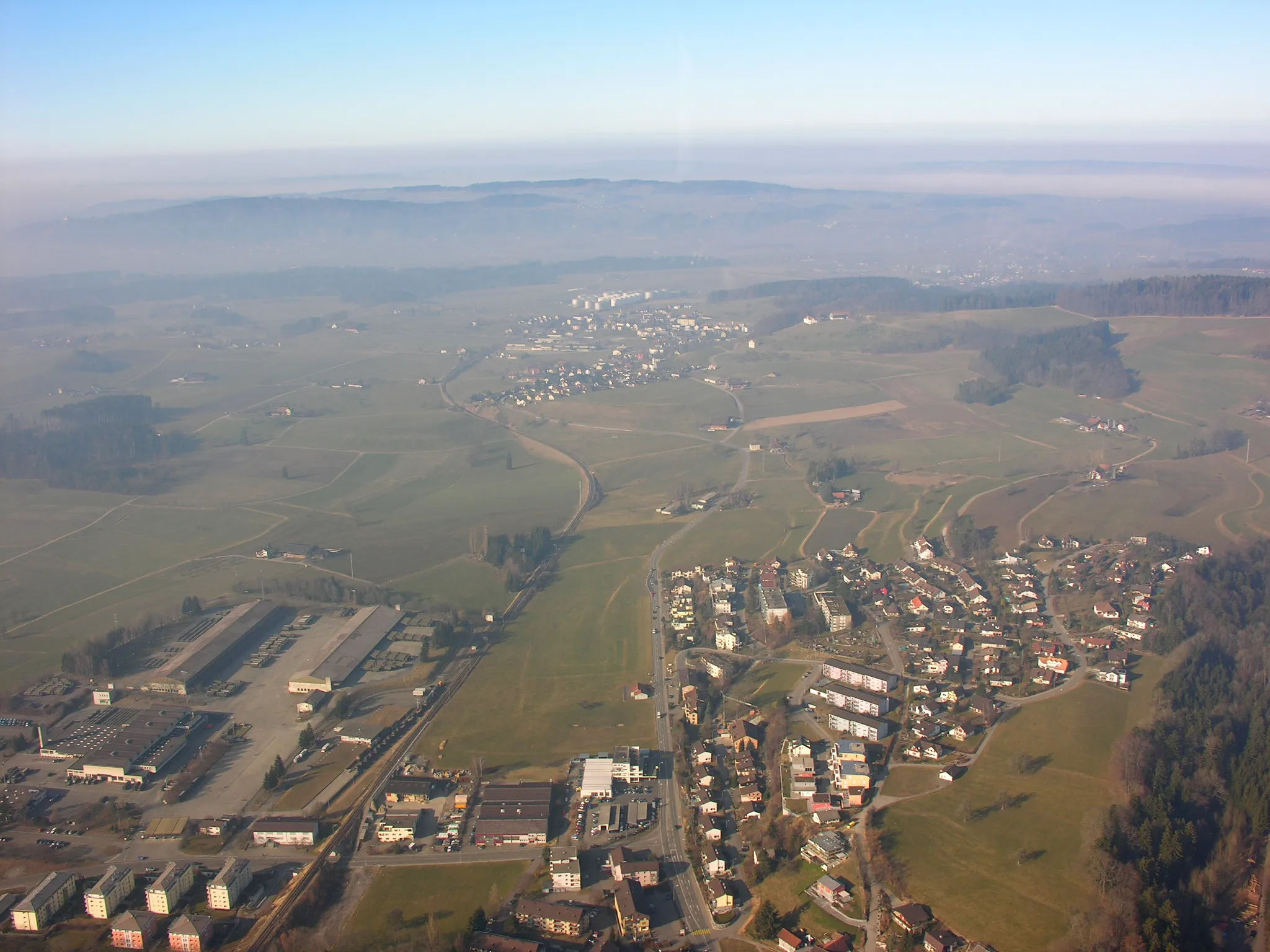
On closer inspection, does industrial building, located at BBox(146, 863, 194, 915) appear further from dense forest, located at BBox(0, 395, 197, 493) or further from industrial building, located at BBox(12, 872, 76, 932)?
dense forest, located at BBox(0, 395, 197, 493)

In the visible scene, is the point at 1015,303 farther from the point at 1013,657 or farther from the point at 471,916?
the point at 471,916

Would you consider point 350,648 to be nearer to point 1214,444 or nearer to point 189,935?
point 189,935

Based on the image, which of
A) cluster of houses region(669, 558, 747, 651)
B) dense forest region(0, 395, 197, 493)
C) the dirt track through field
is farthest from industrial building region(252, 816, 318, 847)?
the dirt track through field

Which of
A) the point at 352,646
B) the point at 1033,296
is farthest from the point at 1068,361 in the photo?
the point at 352,646

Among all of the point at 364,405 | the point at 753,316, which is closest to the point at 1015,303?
the point at 753,316

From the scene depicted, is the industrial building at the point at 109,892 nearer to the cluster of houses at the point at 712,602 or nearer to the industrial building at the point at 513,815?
the industrial building at the point at 513,815

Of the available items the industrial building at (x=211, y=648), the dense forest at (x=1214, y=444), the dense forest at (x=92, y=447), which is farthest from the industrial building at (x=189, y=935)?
the dense forest at (x=1214, y=444)

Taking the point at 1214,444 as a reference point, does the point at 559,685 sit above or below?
below
